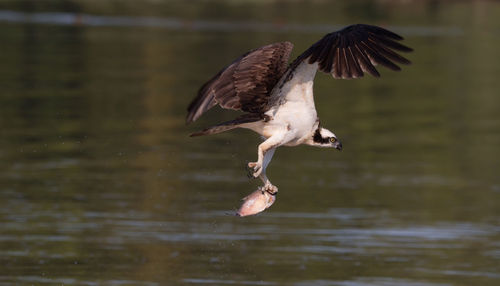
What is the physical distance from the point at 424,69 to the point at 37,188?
24.7 m

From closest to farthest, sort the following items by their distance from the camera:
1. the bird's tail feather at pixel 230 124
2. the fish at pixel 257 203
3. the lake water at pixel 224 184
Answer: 1. the bird's tail feather at pixel 230 124
2. the fish at pixel 257 203
3. the lake water at pixel 224 184

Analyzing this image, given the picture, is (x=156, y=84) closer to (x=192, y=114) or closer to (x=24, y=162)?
(x=24, y=162)

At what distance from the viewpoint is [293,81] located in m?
9.16

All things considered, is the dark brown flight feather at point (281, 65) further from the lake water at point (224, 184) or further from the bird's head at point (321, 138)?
the lake water at point (224, 184)

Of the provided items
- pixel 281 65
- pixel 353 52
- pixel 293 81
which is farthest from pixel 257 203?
pixel 353 52

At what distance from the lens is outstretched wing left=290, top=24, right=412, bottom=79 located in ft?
29.0

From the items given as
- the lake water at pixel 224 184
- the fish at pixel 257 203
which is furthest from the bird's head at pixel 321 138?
the lake water at pixel 224 184

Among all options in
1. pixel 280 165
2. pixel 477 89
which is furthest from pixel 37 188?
pixel 477 89

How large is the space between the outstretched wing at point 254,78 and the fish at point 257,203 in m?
0.67

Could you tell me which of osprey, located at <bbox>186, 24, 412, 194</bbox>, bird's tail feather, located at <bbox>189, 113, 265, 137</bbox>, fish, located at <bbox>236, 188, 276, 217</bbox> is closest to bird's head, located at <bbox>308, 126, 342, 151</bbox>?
osprey, located at <bbox>186, 24, 412, 194</bbox>

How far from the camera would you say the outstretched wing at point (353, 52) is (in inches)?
348

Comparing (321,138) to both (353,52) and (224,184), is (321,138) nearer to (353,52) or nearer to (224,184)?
(353,52)

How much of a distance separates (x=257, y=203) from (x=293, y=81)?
0.96 meters

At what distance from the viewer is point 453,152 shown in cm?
2242
